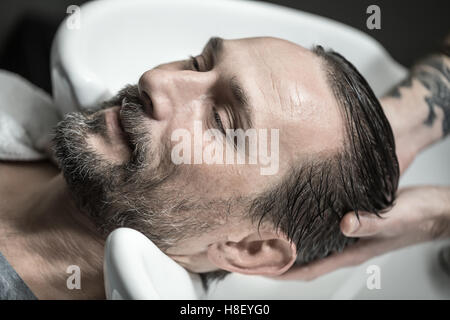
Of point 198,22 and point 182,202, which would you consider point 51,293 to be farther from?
point 198,22

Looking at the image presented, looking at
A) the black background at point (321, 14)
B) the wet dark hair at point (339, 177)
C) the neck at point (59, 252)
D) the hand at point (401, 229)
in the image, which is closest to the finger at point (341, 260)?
the hand at point (401, 229)

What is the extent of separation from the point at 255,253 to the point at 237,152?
0.19 meters

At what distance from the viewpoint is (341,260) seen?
3.77 ft

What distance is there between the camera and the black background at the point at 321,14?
60.2 inches

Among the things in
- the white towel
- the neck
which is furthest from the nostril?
the white towel

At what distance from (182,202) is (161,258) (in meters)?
0.09

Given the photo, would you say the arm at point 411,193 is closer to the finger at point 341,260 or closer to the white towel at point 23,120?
the finger at point 341,260

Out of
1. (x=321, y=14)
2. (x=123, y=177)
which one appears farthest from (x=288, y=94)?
(x=321, y=14)

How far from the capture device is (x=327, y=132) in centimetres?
91

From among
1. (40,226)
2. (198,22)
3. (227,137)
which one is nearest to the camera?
(227,137)

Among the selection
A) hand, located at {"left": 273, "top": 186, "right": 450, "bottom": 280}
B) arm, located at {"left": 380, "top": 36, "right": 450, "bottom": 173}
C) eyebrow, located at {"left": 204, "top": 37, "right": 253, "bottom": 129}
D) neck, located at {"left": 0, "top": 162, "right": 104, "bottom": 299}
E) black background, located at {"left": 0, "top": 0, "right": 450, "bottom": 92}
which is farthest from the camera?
black background, located at {"left": 0, "top": 0, "right": 450, "bottom": 92}

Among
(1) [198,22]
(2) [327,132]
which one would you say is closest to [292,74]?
(2) [327,132]

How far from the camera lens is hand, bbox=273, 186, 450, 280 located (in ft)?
3.70

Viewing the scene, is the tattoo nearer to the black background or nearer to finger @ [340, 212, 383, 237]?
the black background
